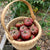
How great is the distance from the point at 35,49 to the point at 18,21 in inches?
19.8

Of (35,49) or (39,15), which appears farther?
(39,15)

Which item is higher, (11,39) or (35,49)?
(11,39)

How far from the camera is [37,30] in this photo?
3.91 ft

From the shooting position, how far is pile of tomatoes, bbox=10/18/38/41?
1.10m

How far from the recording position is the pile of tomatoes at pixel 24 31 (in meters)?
1.10

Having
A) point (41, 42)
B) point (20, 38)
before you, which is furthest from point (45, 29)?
point (20, 38)

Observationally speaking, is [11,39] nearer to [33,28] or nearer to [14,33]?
[14,33]

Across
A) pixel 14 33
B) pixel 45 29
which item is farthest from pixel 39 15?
pixel 14 33

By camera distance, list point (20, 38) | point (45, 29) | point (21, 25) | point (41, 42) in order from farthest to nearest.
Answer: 1. point (45, 29)
2. point (41, 42)
3. point (21, 25)
4. point (20, 38)

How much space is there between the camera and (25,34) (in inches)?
43.1

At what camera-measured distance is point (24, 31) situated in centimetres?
112

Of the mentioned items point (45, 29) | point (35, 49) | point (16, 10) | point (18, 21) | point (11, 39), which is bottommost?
point (35, 49)

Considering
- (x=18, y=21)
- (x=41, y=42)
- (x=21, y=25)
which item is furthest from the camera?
(x=41, y=42)

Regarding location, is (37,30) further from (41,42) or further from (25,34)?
(41,42)
